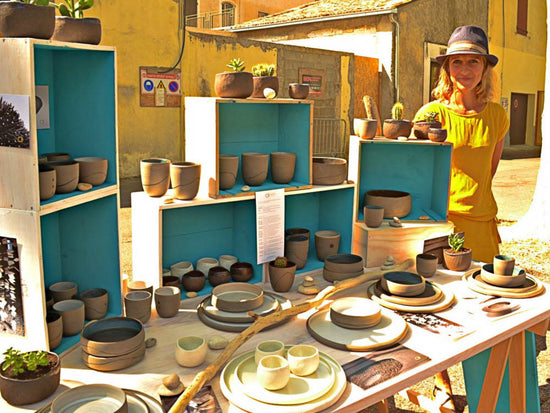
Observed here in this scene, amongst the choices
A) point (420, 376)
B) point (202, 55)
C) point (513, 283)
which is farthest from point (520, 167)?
point (420, 376)

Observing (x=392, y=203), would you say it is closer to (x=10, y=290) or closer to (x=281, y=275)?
(x=281, y=275)

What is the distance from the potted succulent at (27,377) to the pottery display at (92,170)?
60 cm

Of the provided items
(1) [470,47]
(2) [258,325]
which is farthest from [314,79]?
(2) [258,325]

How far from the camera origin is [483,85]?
2979 mm

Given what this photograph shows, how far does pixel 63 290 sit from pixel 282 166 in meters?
1.10

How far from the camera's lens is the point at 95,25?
175cm

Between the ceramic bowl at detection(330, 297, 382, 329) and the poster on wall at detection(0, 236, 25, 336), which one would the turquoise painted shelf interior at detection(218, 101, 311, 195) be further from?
the poster on wall at detection(0, 236, 25, 336)

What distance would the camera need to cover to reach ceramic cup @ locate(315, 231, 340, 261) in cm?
268

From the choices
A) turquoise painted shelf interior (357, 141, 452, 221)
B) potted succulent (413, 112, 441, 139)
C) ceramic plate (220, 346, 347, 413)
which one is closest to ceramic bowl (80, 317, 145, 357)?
ceramic plate (220, 346, 347, 413)

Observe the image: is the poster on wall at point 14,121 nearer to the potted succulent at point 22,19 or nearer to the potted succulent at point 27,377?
the potted succulent at point 22,19

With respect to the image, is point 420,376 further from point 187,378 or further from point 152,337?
point 152,337

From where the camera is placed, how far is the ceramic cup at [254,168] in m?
2.43

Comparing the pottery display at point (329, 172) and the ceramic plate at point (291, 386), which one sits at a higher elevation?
the pottery display at point (329, 172)

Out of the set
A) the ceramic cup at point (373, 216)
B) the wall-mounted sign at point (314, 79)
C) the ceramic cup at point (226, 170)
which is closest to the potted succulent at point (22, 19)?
the ceramic cup at point (226, 170)
